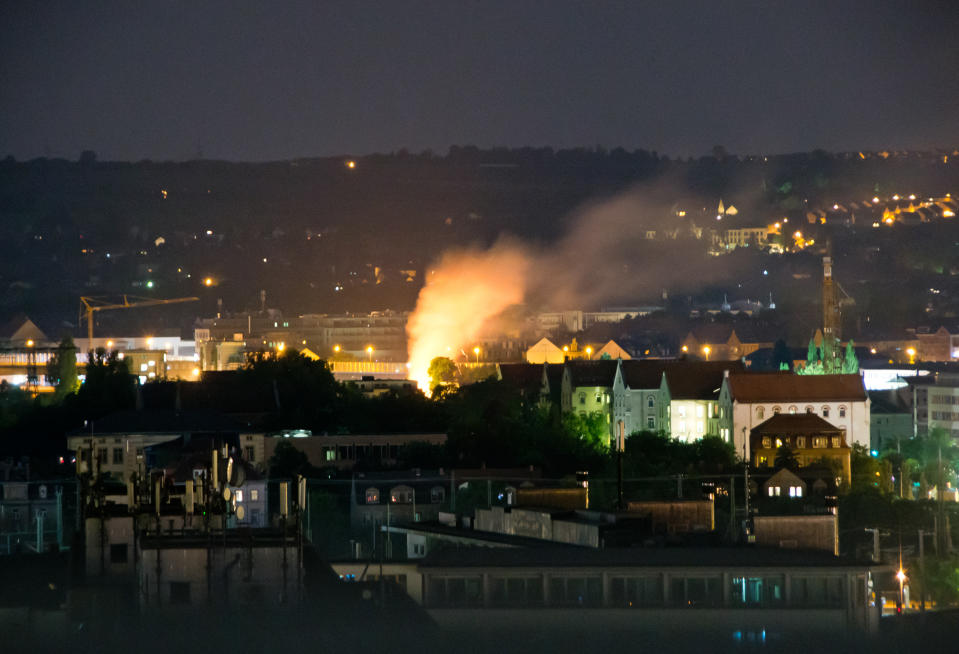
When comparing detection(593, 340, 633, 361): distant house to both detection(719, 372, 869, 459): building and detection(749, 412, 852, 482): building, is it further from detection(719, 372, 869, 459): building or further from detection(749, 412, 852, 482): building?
detection(749, 412, 852, 482): building

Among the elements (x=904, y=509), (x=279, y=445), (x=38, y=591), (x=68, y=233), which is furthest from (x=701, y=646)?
(x=68, y=233)

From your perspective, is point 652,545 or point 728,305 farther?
point 728,305

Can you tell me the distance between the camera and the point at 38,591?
38.0ft

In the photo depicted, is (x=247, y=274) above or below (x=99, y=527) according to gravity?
above

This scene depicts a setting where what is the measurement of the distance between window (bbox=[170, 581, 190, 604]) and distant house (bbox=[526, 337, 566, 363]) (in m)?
30.9

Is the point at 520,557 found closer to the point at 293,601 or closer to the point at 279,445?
the point at 293,601

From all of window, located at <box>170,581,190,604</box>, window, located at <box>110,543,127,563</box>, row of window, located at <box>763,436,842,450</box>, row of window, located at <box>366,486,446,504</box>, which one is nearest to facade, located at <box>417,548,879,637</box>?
window, located at <box>170,581,190,604</box>

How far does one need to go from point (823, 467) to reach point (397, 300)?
42.8m

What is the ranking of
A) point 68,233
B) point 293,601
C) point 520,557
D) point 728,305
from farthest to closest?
point 68,233, point 728,305, point 520,557, point 293,601

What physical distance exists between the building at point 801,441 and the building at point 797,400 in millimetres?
563

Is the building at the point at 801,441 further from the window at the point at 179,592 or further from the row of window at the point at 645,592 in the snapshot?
the window at the point at 179,592

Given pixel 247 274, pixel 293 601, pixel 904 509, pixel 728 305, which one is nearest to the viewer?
pixel 293 601

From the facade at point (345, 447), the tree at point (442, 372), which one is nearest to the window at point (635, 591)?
the facade at point (345, 447)

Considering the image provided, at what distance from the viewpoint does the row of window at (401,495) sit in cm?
1930
